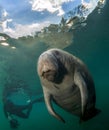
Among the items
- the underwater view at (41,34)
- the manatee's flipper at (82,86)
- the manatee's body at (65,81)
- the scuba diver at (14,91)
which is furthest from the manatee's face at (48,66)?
the scuba diver at (14,91)

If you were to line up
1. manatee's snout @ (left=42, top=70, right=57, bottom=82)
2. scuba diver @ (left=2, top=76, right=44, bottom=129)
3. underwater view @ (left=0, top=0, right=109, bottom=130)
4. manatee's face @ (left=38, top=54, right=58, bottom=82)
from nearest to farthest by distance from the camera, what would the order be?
1. manatee's face @ (left=38, top=54, right=58, bottom=82)
2. manatee's snout @ (left=42, top=70, right=57, bottom=82)
3. underwater view @ (left=0, top=0, right=109, bottom=130)
4. scuba diver @ (left=2, top=76, right=44, bottom=129)

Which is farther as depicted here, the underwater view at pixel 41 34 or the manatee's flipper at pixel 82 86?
the underwater view at pixel 41 34

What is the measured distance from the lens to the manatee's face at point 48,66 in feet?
19.3

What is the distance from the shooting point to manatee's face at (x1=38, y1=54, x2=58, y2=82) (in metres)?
5.89

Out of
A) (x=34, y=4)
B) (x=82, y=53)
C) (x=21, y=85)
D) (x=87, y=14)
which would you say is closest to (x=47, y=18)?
(x=34, y=4)

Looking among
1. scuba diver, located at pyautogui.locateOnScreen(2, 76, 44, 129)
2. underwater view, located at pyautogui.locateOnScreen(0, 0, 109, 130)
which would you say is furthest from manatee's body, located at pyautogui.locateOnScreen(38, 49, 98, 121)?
scuba diver, located at pyautogui.locateOnScreen(2, 76, 44, 129)

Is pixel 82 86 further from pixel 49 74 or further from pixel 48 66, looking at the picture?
pixel 48 66

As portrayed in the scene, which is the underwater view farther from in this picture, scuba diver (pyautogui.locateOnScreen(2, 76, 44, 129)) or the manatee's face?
the manatee's face


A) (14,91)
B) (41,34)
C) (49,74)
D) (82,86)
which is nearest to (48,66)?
(49,74)

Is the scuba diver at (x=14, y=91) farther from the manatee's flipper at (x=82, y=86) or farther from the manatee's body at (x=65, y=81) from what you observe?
the manatee's flipper at (x=82, y=86)

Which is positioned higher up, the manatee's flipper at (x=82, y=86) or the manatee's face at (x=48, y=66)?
the manatee's face at (x=48, y=66)

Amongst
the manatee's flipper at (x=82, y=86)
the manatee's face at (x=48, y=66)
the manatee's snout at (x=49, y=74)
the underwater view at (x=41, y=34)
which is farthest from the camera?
the underwater view at (x=41, y=34)

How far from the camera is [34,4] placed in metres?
13.9

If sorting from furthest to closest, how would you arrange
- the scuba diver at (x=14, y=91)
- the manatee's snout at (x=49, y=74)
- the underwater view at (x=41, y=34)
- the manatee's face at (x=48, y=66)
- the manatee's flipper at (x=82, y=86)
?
the scuba diver at (x=14, y=91) → the underwater view at (x=41, y=34) → the manatee's flipper at (x=82, y=86) → the manatee's snout at (x=49, y=74) → the manatee's face at (x=48, y=66)
